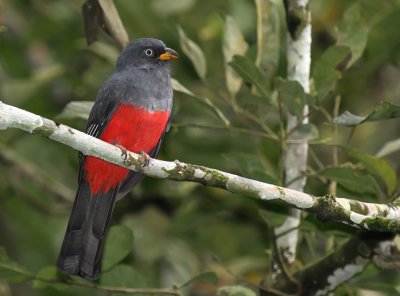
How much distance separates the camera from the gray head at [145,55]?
565 cm

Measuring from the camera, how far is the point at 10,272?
483cm

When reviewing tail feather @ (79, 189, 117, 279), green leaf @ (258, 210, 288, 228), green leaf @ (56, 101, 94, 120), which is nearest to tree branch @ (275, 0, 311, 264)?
green leaf @ (258, 210, 288, 228)

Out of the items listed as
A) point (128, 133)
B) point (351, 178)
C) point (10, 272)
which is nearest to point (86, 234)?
point (10, 272)

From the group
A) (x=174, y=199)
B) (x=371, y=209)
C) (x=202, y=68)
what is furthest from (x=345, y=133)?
(x=371, y=209)

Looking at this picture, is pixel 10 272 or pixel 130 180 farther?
pixel 130 180

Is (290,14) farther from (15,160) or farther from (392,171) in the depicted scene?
Answer: (15,160)

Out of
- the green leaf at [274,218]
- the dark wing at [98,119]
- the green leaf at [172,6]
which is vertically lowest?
the green leaf at [274,218]

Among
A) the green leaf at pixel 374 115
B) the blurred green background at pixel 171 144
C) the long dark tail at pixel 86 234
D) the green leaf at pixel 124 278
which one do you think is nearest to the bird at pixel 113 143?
the long dark tail at pixel 86 234

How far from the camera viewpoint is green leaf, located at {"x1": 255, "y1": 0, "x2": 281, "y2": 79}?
528 cm

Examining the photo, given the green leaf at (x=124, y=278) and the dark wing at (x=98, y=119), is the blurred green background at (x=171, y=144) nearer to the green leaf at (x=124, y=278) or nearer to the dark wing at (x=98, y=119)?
the dark wing at (x=98, y=119)

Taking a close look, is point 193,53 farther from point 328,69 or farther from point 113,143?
point 328,69

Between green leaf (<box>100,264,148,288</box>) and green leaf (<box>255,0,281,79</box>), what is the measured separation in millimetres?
1375

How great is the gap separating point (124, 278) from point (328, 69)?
162 centimetres

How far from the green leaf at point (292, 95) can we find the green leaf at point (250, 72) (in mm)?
143
